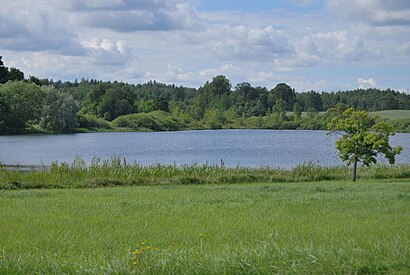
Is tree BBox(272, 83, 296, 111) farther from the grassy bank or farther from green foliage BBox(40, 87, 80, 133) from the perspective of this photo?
the grassy bank

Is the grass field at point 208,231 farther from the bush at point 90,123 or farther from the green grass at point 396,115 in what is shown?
the green grass at point 396,115

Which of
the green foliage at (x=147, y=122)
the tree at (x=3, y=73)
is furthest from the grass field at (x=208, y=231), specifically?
the green foliage at (x=147, y=122)

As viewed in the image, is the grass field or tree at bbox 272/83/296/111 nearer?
the grass field

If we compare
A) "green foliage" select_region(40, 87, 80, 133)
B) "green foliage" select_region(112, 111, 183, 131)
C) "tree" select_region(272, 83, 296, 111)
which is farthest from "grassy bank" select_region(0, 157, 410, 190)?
"tree" select_region(272, 83, 296, 111)

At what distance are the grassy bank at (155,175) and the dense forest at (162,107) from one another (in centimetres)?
5736

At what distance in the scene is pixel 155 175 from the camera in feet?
88.4

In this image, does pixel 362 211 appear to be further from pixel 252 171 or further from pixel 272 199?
pixel 252 171

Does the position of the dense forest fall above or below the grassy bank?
above

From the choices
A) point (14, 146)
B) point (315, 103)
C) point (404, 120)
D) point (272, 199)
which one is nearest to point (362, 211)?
point (272, 199)

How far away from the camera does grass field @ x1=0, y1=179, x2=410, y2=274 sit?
696cm

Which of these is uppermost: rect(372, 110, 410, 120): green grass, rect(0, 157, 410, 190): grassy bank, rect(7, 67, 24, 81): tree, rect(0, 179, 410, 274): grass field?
rect(7, 67, 24, 81): tree

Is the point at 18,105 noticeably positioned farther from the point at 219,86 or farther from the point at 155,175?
the point at 219,86

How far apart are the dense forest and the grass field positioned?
67.7m

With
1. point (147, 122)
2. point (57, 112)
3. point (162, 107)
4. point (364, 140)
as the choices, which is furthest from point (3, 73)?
point (364, 140)
